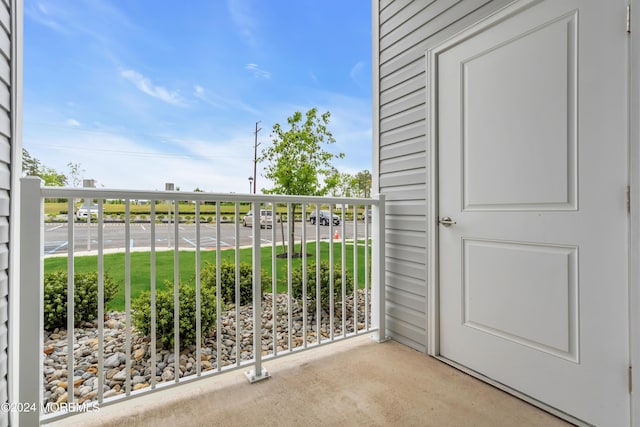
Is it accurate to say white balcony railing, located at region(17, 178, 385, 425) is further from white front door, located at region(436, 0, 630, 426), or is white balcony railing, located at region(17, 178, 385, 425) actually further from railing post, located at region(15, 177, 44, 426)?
white front door, located at region(436, 0, 630, 426)

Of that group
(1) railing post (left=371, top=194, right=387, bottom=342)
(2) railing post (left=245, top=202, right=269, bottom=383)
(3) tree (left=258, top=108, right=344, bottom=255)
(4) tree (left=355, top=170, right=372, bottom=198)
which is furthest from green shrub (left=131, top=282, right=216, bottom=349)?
(4) tree (left=355, top=170, right=372, bottom=198)

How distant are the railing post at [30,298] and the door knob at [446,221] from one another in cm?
203

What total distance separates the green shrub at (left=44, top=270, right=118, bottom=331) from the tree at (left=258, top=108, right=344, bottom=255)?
9.53 feet

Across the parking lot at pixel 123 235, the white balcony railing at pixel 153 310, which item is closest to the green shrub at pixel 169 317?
the white balcony railing at pixel 153 310

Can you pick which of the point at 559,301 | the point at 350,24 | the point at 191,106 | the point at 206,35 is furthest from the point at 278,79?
the point at 559,301

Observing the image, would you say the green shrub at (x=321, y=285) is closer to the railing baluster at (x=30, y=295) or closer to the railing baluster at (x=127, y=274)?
the railing baluster at (x=127, y=274)

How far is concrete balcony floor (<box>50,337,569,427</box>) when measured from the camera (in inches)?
52.2

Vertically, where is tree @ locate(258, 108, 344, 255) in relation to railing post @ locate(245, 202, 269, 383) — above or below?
above

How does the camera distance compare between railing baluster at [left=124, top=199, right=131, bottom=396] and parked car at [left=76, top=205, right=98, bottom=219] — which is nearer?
railing baluster at [left=124, top=199, right=131, bottom=396]

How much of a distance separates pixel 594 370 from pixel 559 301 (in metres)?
0.29

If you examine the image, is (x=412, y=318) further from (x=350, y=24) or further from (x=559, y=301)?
(x=350, y=24)

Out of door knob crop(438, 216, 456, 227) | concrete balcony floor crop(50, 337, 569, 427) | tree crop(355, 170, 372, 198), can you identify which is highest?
tree crop(355, 170, 372, 198)

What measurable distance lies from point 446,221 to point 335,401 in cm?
121

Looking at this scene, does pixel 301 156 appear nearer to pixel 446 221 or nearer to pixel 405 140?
pixel 405 140
